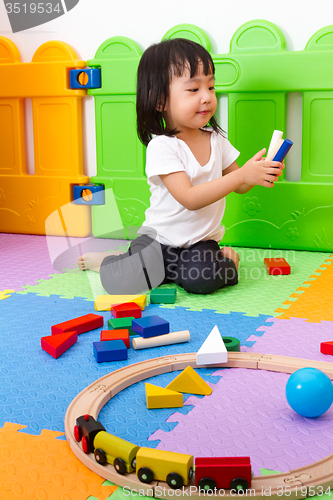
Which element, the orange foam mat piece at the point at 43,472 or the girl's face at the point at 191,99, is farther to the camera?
the girl's face at the point at 191,99

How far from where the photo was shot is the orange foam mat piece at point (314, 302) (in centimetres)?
95

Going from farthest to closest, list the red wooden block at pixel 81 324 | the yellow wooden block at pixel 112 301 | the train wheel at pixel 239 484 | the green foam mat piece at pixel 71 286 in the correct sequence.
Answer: the green foam mat piece at pixel 71 286 → the yellow wooden block at pixel 112 301 → the red wooden block at pixel 81 324 → the train wheel at pixel 239 484

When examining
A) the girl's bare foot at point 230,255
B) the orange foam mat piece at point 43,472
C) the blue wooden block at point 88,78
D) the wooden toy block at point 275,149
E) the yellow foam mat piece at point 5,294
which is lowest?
the orange foam mat piece at point 43,472

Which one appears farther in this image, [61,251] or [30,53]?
[30,53]

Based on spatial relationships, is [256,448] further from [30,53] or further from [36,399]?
[30,53]

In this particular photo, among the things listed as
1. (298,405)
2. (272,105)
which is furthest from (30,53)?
(298,405)

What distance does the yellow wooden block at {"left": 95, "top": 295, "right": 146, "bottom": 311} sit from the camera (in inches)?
39.6

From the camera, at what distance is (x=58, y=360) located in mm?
788

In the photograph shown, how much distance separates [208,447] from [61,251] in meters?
0.99

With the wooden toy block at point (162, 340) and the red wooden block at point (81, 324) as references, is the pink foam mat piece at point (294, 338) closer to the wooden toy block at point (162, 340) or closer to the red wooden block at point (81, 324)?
the wooden toy block at point (162, 340)

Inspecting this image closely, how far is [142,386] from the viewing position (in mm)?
701

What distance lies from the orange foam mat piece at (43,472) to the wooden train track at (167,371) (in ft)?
Result: 0.04

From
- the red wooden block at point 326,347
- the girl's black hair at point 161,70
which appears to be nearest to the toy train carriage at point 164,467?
the red wooden block at point 326,347

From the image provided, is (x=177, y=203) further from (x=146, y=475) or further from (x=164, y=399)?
(x=146, y=475)
